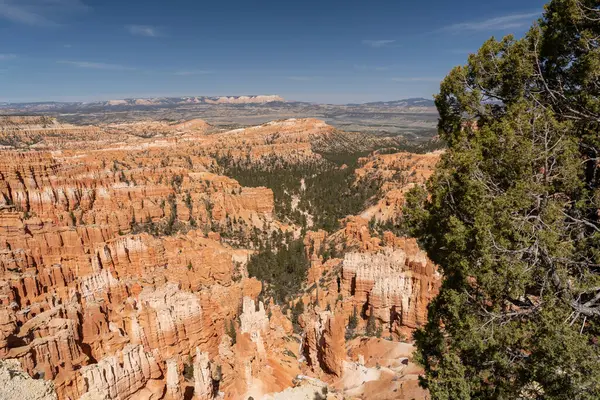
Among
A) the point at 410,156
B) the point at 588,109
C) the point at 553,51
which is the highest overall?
the point at 553,51

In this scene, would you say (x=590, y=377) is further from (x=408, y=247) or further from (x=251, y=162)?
(x=251, y=162)

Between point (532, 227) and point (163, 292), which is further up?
point (532, 227)

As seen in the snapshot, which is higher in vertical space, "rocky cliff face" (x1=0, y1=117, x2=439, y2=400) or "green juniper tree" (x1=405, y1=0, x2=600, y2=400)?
"green juniper tree" (x1=405, y1=0, x2=600, y2=400)

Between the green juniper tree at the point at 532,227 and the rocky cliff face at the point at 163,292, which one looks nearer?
the green juniper tree at the point at 532,227

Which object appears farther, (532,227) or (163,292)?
(163,292)

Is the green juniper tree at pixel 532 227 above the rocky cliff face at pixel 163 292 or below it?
above

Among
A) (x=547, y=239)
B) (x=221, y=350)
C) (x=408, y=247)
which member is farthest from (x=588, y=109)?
(x=408, y=247)

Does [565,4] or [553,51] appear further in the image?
[553,51]

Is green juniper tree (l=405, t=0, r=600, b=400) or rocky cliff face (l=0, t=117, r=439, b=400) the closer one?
green juniper tree (l=405, t=0, r=600, b=400)
